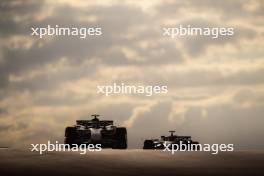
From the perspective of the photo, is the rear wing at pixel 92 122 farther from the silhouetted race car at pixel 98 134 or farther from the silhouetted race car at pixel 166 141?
the silhouetted race car at pixel 166 141

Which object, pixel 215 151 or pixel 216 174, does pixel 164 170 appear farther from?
pixel 215 151

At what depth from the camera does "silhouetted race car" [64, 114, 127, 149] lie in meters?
28.6

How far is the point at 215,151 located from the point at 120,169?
8.41 metres

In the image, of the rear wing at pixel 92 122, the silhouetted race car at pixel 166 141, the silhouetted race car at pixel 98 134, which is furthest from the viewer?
the silhouetted race car at pixel 166 141

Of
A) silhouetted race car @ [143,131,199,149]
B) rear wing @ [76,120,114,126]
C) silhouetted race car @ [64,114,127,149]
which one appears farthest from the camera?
silhouetted race car @ [143,131,199,149]

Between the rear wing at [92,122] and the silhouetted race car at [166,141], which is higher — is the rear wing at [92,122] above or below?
above

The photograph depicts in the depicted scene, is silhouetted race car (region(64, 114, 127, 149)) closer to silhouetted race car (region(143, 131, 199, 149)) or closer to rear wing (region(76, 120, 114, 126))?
rear wing (region(76, 120, 114, 126))

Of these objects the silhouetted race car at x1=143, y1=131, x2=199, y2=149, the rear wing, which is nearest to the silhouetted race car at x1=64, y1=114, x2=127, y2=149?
the rear wing

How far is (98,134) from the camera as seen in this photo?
1161 inches

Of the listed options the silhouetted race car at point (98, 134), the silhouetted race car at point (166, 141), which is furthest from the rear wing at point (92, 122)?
the silhouetted race car at point (166, 141)

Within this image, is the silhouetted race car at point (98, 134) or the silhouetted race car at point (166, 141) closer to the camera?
the silhouetted race car at point (98, 134)

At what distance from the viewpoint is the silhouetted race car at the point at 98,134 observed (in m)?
28.6

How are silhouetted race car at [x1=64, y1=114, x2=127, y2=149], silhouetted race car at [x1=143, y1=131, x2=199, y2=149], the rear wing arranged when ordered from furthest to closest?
1. silhouetted race car at [x1=143, y1=131, x2=199, y2=149]
2. the rear wing
3. silhouetted race car at [x1=64, y1=114, x2=127, y2=149]

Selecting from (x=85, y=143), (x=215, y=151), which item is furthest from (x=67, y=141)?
(x=215, y=151)
